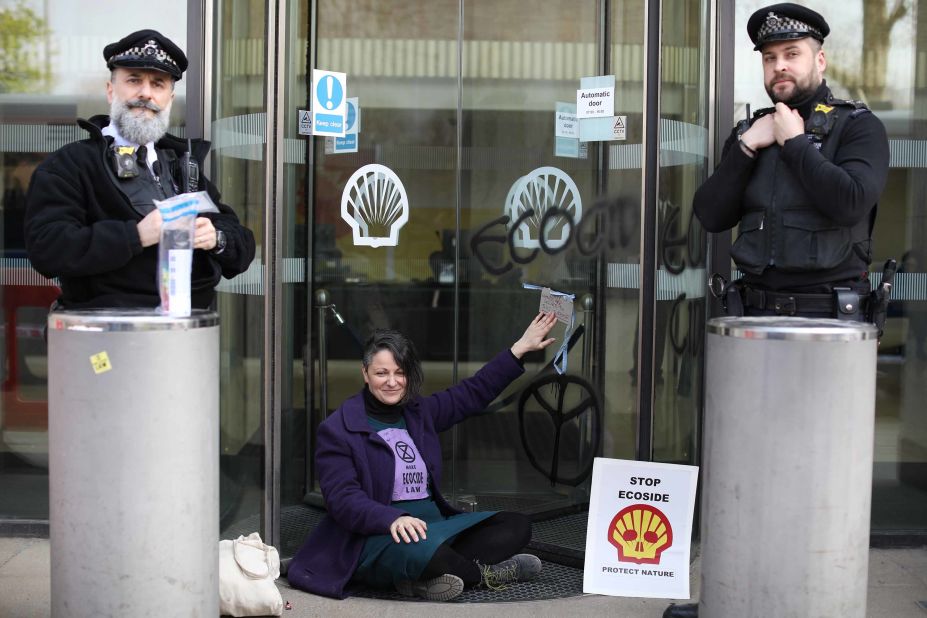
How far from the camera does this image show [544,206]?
16.0ft

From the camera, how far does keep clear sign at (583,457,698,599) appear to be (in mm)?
3992

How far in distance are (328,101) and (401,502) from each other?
5.31ft

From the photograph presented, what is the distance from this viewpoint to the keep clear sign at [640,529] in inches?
157

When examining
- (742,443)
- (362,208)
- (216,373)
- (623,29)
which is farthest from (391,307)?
(742,443)

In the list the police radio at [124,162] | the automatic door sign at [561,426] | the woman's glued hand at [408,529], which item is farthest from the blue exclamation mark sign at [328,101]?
the woman's glued hand at [408,529]

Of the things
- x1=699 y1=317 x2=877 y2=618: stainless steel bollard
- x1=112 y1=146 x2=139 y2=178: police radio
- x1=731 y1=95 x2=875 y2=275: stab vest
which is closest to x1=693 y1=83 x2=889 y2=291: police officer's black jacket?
x1=731 y1=95 x2=875 y2=275: stab vest

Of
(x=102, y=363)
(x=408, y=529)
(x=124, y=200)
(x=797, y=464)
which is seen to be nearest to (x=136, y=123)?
(x=124, y=200)

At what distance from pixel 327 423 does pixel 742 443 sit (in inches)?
63.5

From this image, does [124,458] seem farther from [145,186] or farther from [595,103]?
[595,103]

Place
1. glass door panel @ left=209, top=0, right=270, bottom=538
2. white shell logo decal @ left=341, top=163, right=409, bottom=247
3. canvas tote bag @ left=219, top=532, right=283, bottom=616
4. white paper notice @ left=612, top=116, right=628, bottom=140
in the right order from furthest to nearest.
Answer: white shell logo decal @ left=341, top=163, right=409, bottom=247 → white paper notice @ left=612, top=116, right=628, bottom=140 → glass door panel @ left=209, top=0, right=270, bottom=538 → canvas tote bag @ left=219, top=532, right=283, bottom=616

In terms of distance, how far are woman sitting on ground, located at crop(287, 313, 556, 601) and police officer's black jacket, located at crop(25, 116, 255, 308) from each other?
2.82 ft

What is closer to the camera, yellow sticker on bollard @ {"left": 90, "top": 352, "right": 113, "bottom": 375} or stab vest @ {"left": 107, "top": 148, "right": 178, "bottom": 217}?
yellow sticker on bollard @ {"left": 90, "top": 352, "right": 113, "bottom": 375}

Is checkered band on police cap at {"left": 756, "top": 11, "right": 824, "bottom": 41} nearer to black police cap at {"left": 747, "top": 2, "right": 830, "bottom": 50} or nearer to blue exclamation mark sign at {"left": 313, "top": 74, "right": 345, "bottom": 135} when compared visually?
black police cap at {"left": 747, "top": 2, "right": 830, "bottom": 50}

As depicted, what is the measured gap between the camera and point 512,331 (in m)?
5.08
